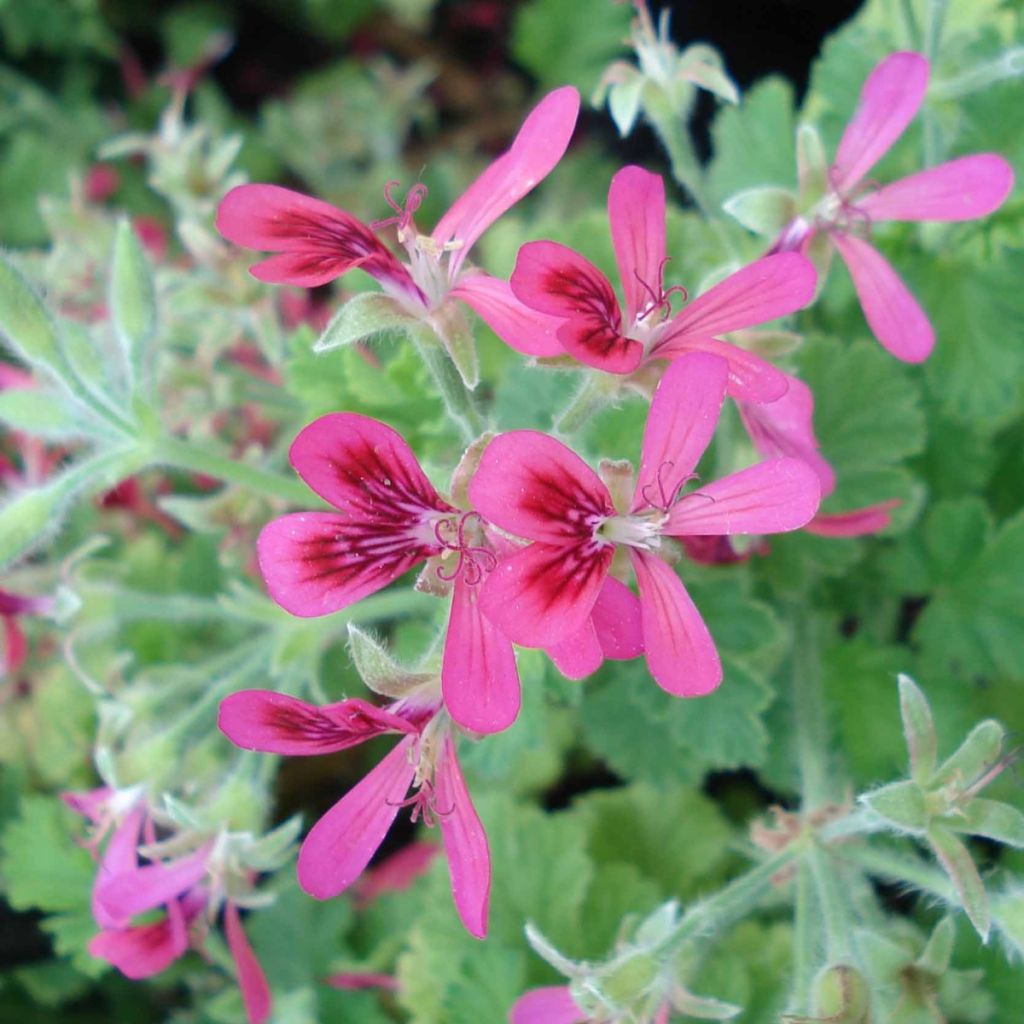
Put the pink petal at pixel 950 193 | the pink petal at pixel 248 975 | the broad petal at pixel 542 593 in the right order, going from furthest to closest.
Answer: the pink petal at pixel 248 975 → the pink petal at pixel 950 193 → the broad petal at pixel 542 593

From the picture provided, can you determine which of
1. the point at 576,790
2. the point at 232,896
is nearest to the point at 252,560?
the point at 232,896

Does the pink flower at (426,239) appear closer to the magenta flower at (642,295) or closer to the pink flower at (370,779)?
the magenta flower at (642,295)

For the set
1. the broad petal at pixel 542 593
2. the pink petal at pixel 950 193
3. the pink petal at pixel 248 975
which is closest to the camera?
the broad petal at pixel 542 593

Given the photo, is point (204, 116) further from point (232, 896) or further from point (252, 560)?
point (232, 896)

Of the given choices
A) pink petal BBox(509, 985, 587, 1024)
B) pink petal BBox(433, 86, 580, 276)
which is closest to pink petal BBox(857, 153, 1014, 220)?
pink petal BBox(433, 86, 580, 276)

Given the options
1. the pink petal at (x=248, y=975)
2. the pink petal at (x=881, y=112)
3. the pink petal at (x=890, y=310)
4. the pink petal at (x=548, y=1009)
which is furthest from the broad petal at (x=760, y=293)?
the pink petal at (x=248, y=975)

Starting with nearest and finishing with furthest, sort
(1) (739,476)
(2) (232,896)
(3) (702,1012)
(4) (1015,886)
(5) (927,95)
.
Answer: (1) (739,476) → (3) (702,1012) → (4) (1015,886) → (2) (232,896) → (5) (927,95)
